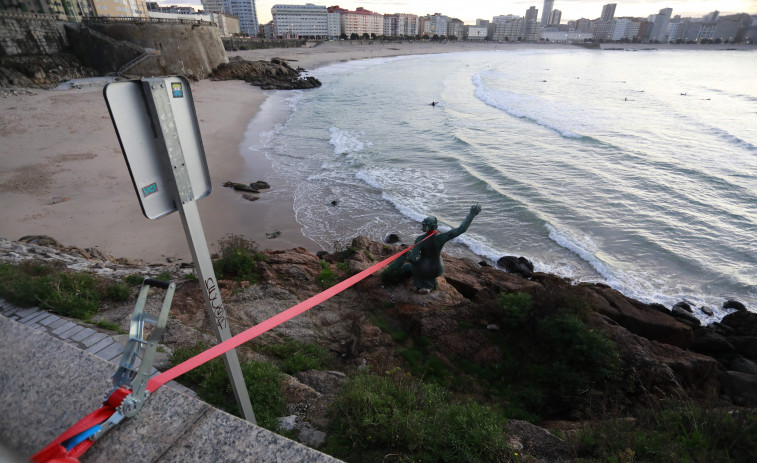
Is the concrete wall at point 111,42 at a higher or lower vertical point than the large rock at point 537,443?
higher

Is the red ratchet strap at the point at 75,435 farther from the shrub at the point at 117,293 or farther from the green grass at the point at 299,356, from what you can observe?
the shrub at the point at 117,293

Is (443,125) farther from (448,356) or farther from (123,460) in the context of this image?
(123,460)

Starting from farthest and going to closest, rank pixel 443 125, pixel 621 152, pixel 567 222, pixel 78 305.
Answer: pixel 443 125 → pixel 621 152 → pixel 567 222 → pixel 78 305

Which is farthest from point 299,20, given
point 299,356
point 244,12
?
point 299,356

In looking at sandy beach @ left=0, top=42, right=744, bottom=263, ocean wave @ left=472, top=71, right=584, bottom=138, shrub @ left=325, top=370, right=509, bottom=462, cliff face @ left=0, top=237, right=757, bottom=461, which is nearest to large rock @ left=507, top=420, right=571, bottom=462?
cliff face @ left=0, top=237, right=757, bottom=461

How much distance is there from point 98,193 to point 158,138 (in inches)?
584

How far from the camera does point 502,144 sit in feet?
76.1

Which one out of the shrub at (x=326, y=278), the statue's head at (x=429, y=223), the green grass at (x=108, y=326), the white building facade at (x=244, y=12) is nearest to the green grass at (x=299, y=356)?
the green grass at (x=108, y=326)

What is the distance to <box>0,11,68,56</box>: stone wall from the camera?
106 ft

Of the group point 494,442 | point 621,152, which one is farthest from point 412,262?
point 621,152

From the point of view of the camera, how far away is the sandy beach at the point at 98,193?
36.5 ft

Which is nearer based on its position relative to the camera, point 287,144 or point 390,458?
point 390,458

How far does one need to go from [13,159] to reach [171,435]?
2071cm

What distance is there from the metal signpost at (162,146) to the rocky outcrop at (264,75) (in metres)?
45.0
